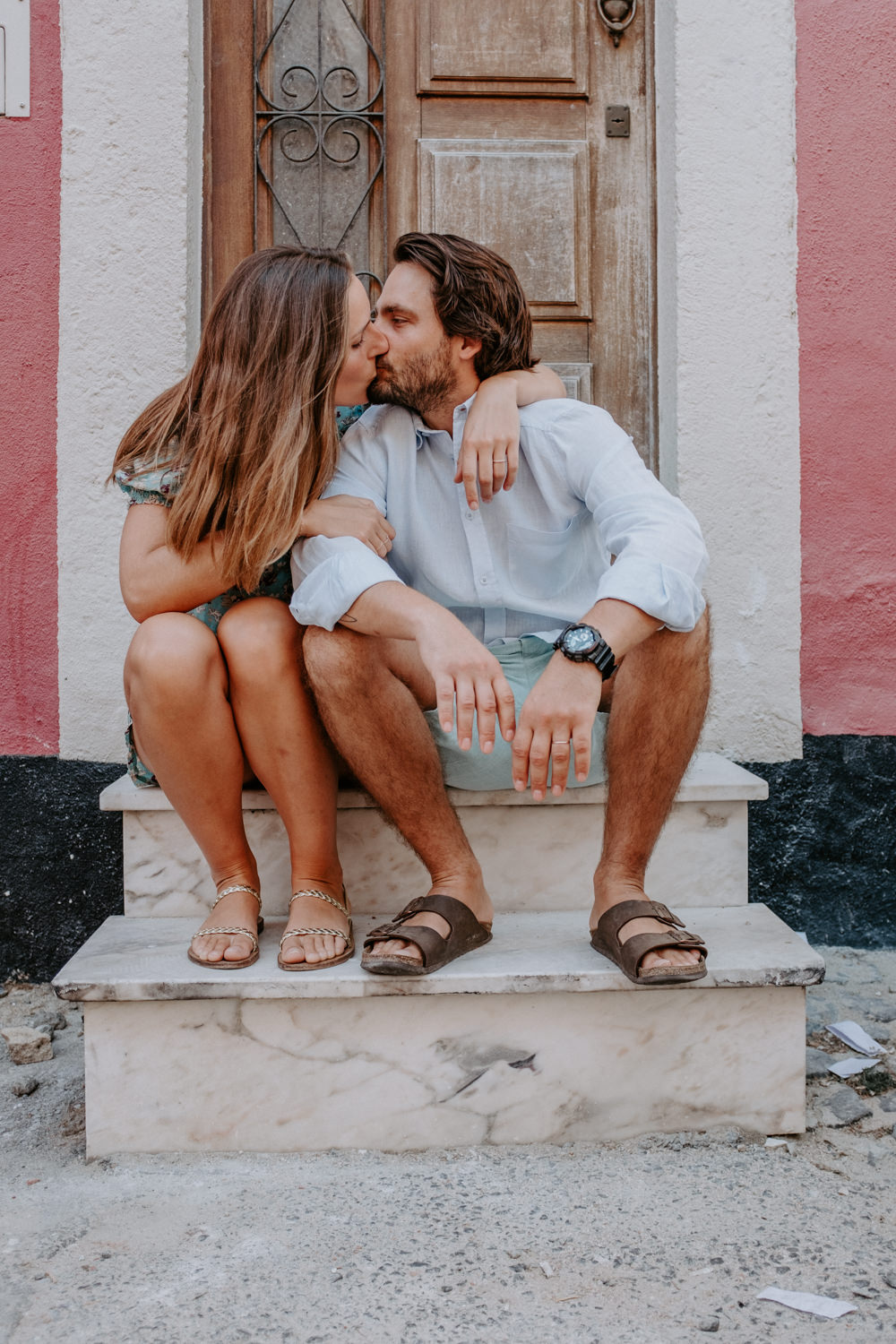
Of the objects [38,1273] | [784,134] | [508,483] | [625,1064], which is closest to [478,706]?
[508,483]

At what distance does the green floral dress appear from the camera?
2.08m

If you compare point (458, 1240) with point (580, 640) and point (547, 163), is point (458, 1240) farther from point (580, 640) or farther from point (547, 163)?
point (547, 163)

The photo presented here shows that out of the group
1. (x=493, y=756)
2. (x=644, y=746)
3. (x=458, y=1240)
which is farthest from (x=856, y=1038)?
(x=458, y=1240)

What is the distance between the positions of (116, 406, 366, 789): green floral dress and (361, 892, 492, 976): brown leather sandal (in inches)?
26.4

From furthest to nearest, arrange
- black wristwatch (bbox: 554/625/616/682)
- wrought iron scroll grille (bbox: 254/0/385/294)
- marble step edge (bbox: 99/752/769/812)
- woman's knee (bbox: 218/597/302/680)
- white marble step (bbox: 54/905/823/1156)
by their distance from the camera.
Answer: wrought iron scroll grille (bbox: 254/0/385/294), marble step edge (bbox: 99/752/769/812), woman's knee (bbox: 218/597/302/680), white marble step (bbox: 54/905/823/1156), black wristwatch (bbox: 554/625/616/682)

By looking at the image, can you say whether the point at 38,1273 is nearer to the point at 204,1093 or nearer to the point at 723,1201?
the point at 204,1093

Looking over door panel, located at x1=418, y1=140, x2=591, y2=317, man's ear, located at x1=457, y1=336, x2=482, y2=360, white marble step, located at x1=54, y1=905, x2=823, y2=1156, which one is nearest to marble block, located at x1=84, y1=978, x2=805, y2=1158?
white marble step, located at x1=54, y1=905, x2=823, y2=1156

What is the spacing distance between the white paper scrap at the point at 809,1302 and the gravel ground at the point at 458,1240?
0.04 feet

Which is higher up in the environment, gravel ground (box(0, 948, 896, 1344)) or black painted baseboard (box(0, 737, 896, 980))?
black painted baseboard (box(0, 737, 896, 980))

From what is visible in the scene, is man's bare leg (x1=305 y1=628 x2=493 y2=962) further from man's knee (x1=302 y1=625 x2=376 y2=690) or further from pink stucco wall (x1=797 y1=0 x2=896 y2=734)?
pink stucco wall (x1=797 y1=0 x2=896 y2=734)

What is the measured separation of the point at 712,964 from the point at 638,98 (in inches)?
94.7

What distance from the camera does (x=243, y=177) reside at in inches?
118

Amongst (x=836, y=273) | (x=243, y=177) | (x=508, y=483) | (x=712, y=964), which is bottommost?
(x=712, y=964)

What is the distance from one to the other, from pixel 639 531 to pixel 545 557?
1.32ft
